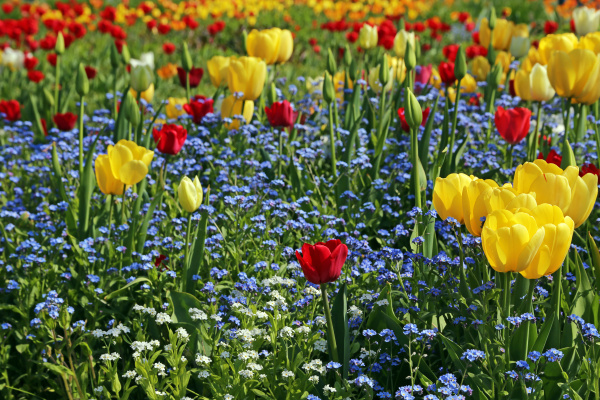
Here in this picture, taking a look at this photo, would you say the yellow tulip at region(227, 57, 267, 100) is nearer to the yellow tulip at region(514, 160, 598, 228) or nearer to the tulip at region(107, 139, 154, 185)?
the tulip at region(107, 139, 154, 185)

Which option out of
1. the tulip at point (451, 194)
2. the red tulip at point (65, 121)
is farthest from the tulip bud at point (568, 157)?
the red tulip at point (65, 121)

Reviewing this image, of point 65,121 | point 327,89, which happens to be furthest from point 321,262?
point 65,121

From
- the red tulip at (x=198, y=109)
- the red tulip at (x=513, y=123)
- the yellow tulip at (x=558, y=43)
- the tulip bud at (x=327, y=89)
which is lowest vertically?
the red tulip at (x=198, y=109)

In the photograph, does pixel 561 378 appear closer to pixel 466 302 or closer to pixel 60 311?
pixel 466 302

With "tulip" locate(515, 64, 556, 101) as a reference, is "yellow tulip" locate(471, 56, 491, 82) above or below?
below

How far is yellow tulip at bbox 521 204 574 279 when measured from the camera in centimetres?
157

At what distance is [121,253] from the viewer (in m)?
2.61

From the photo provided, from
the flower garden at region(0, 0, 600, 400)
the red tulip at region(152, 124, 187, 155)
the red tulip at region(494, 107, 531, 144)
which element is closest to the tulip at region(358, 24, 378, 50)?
the flower garden at region(0, 0, 600, 400)

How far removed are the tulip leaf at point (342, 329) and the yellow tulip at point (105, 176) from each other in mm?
1041

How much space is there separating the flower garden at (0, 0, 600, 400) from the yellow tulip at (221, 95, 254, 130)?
0.04ft

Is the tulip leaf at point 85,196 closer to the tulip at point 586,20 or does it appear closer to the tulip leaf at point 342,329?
the tulip leaf at point 342,329

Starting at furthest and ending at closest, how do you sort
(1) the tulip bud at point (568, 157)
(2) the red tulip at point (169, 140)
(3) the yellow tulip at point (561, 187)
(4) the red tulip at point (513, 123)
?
(4) the red tulip at point (513, 123), (2) the red tulip at point (169, 140), (1) the tulip bud at point (568, 157), (3) the yellow tulip at point (561, 187)

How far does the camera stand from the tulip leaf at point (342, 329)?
196cm

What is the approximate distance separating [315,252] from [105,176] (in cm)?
110
